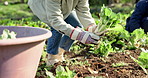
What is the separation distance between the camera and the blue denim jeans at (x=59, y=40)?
2725 millimetres

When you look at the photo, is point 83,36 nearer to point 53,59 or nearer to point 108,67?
point 108,67

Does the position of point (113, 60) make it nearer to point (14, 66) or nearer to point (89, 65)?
point (89, 65)

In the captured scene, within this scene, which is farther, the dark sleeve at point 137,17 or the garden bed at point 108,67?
the dark sleeve at point 137,17

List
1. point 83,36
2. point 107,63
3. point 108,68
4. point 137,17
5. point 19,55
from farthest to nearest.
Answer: point 137,17 < point 107,63 < point 108,68 < point 83,36 < point 19,55

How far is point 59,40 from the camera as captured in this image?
2785 mm

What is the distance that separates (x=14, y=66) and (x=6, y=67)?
0.05 metres

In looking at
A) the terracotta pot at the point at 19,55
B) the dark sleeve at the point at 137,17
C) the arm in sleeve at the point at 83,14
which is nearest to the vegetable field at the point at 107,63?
the arm in sleeve at the point at 83,14

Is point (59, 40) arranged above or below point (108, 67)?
above

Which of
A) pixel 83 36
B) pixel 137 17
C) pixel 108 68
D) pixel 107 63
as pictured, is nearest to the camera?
pixel 83 36

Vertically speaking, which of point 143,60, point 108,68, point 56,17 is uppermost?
point 56,17

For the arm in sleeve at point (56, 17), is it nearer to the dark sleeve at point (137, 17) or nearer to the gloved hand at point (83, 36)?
the gloved hand at point (83, 36)

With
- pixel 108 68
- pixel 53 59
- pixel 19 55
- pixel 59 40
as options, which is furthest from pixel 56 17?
pixel 19 55

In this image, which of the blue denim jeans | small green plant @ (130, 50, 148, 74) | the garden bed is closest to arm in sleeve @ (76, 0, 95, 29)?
the blue denim jeans

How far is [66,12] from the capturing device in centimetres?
262
